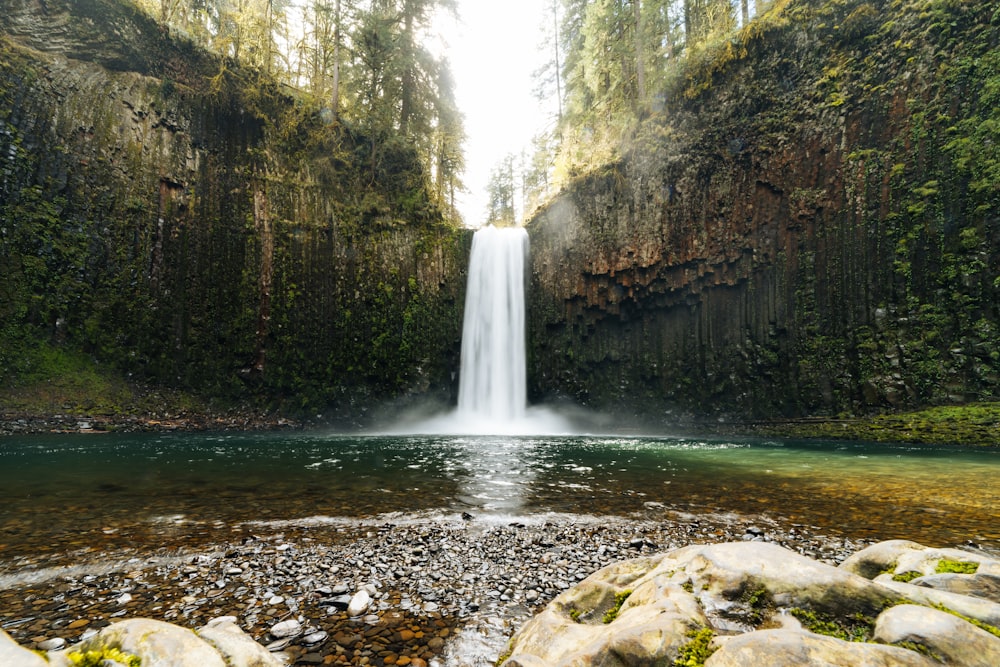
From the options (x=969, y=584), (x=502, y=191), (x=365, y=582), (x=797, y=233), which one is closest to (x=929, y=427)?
(x=797, y=233)

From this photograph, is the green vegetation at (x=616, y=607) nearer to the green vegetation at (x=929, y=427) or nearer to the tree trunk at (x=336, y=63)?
the green vegetation at (x=929, y=427)

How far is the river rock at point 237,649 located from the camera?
5.94 feet

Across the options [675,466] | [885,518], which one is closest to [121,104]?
[675,466]

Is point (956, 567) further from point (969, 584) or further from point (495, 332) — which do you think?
point (495, 332)

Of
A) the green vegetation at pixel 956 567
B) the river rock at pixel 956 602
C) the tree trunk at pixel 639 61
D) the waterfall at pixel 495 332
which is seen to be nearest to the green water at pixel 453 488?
the green vegetation at pixel 956 567

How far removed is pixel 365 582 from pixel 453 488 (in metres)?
3.60

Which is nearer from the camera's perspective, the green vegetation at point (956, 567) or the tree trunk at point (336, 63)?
the green vegetation at point (956, 567)

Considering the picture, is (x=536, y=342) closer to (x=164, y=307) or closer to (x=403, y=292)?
(x=403, y=292)

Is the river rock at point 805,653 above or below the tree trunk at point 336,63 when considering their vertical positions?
below

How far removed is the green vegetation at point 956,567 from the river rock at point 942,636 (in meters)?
0.98

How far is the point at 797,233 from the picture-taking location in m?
16.9

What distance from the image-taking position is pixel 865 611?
1.77 m

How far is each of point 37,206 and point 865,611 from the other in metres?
25.0

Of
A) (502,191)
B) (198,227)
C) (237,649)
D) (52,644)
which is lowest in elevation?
(52,644)
